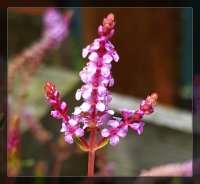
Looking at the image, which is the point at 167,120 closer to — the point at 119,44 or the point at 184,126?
the point at 184,126

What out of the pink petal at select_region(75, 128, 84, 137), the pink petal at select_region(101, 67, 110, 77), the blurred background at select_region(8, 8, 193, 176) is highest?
the blurred background at select_region(8, 8, 193, 176)

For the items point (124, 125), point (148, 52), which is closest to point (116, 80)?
point (148, 52)

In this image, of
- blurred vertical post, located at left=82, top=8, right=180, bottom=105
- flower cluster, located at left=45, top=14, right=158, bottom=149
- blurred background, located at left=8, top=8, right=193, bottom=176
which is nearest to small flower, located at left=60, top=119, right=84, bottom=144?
flower cluster, located at left=45, top=14, right=158, bottom=149

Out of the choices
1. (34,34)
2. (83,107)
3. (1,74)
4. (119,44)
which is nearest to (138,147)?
(119,44)

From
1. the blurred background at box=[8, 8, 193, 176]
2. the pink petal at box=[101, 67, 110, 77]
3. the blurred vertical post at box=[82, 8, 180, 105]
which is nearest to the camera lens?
the pink petal at box=[101, 67, 110, 77]

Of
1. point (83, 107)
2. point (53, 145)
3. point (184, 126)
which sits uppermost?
point (184, 126)

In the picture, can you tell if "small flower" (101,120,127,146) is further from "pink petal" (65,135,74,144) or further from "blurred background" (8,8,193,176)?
"blurred background" (8,8,193,176)

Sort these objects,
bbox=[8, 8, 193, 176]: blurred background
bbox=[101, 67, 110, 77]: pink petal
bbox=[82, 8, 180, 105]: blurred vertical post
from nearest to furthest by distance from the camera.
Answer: bbox=[101, 67, 110, 77]: pink petal
bbox=[8, 8, 193, 176]: blurred background
bbox=[82, 8, 180, 105]: blurred vertical post
